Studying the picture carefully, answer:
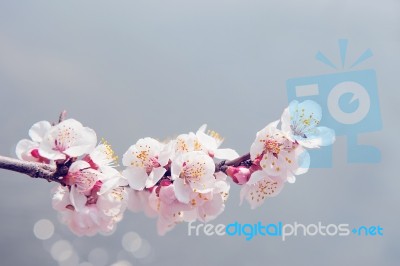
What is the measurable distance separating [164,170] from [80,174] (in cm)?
11

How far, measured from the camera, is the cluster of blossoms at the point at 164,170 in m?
0.66

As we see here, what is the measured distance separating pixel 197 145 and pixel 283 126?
0.41 feet

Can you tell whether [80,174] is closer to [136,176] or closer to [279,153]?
[136,176]

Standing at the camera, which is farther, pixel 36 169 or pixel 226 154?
pixel 226 154

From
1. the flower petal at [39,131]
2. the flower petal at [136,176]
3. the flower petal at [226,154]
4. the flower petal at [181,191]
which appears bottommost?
the flower petal at [181,191]

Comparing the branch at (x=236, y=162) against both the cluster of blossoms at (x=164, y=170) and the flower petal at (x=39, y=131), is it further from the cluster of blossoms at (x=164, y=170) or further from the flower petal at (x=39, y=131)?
the flower petal at (x=39, y=131)

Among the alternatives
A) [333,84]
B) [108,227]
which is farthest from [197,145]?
[333,84]

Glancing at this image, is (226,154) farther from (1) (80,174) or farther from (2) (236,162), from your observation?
(1) (80,174)

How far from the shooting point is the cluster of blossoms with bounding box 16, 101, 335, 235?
0.66 meters

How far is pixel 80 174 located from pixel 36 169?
57 millimetres

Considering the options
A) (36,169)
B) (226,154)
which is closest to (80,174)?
(36,169)

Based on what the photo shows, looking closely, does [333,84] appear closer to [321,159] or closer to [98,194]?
[321,159]

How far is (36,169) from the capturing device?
63cm

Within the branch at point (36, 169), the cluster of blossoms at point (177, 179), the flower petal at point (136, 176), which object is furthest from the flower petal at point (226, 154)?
the branch at point (36, 169)
